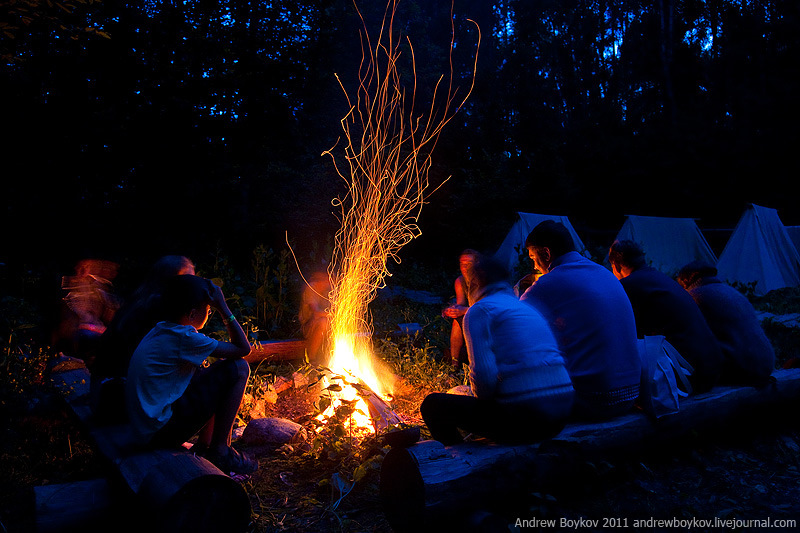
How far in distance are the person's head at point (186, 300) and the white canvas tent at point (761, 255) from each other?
→ 43.6 feet

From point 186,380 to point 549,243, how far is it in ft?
7.87

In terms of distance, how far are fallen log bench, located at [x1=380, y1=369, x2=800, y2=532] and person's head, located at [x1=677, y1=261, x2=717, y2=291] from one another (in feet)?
5.08

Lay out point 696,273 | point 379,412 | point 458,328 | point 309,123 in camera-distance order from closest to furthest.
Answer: point 379,412 < point 696,273 < point 458,328 < point 309,123

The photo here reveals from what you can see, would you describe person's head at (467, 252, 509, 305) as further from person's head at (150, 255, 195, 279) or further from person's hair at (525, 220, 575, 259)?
person's head at (150, 255, 195, 279)

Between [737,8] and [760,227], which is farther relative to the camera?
[737,8]

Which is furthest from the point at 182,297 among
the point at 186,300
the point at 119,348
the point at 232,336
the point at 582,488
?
the point at 582,488

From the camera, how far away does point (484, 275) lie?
281 centimetres

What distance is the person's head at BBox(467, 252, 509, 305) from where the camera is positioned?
2.80 meters

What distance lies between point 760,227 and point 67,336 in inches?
585

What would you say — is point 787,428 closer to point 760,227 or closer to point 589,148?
point 760,227

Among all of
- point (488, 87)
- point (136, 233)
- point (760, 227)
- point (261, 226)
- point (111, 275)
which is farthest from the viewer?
point (488, 87)

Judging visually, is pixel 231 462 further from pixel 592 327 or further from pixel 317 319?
pixel 317 319

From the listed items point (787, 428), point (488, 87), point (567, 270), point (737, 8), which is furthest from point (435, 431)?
point (737, 8)

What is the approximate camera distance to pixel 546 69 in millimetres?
26016
